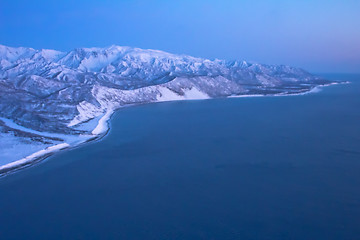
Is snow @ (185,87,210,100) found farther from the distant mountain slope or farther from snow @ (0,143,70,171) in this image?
snow @ (0,143,70,171)

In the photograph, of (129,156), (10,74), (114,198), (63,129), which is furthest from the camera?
(10,74)

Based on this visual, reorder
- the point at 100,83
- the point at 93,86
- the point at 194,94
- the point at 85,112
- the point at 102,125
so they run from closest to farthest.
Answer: the point at 102,125 → the point at 85,112 → the point at 93,86 → the point at 194,94 → the point at 100,83

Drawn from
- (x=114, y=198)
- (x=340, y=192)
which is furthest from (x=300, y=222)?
(x=114, y=198)

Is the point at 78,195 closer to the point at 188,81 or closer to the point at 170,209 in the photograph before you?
the point at 170,209

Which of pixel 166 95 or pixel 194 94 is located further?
pixel 194 94

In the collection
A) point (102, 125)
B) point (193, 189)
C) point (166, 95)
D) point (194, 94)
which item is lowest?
point (193, 189)

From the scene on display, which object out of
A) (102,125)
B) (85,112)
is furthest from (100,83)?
(102,125)

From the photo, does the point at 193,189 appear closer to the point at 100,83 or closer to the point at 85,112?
the point at 85,112

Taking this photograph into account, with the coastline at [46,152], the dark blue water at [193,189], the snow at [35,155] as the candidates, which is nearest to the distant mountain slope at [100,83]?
the coastline at [46,152]
